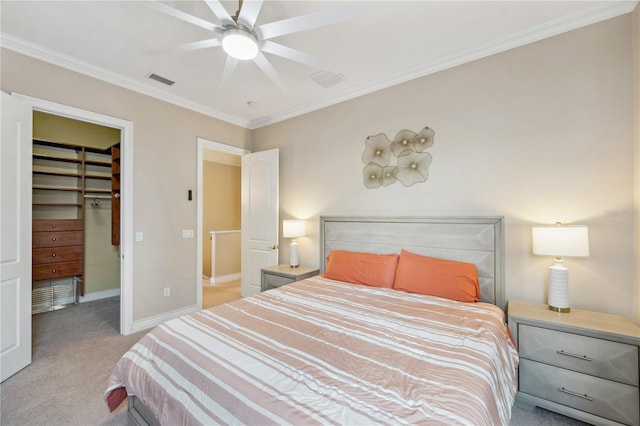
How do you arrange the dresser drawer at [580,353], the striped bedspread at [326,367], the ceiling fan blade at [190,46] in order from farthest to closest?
the ceiling fan blade at [190,46] → the dresser drawer at [580,353] → the striped bedspread at [326,367]

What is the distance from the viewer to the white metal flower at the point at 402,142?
2803mm

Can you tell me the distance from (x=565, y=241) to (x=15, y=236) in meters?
4.28

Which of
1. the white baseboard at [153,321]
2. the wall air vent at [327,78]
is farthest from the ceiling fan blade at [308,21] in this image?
the white baseboard at [153,321]

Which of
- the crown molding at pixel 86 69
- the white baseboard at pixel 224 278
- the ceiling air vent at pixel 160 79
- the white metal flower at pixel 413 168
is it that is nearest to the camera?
the crown molding at pixel 86 69

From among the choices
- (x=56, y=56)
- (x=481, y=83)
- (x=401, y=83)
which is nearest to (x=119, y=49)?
(x=56, y=56)

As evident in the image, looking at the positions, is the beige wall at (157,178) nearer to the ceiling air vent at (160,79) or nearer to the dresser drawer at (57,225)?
the ceiling air vent at (160,79)

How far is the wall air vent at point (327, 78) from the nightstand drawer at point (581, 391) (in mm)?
2978

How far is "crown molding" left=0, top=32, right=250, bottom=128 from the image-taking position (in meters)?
2.28

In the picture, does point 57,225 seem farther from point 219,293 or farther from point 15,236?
point 219,293

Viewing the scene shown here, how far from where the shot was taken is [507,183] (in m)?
2.31

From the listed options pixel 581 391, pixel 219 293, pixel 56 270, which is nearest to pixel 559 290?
pixel 581 391

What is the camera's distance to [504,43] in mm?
2281

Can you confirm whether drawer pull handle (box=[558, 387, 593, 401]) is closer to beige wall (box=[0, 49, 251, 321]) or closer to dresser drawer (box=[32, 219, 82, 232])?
beige wall (box=[0, 49, 251, 321])

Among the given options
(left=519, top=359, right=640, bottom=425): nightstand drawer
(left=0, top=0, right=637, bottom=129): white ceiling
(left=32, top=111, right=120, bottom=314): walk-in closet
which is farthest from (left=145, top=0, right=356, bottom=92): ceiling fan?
(left=32, top=111, right=120, bottom=314): walk-in closet
